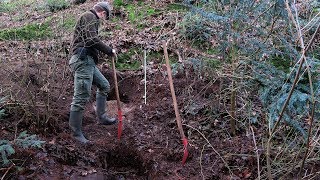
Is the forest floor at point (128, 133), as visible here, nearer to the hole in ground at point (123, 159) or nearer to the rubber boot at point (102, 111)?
the hole in ground at point (123, 159)

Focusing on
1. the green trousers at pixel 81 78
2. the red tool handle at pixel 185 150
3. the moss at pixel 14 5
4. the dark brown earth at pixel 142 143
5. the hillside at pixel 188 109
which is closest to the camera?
the hillside at pixel 188 109

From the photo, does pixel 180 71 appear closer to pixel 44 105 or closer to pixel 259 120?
pixel 259 120

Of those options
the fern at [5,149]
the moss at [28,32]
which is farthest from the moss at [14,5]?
the fern at [5,149]

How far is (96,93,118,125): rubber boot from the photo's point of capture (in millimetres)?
5920

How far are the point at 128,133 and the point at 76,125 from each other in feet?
2.92

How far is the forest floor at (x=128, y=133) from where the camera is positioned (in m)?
4.72

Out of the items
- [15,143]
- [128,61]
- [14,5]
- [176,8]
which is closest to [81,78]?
[15,143]

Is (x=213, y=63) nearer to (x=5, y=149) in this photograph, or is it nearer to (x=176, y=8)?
(x=5, y=149)

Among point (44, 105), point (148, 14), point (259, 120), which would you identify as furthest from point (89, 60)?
point (148, 14)

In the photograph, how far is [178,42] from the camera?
7.64 m

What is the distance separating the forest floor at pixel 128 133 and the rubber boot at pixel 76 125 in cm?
11

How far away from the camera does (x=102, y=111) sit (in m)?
6.01

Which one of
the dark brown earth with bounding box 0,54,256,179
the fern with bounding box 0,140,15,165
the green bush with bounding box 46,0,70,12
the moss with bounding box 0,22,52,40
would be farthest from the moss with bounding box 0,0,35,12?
the fern with bounding box 0,140,15,165

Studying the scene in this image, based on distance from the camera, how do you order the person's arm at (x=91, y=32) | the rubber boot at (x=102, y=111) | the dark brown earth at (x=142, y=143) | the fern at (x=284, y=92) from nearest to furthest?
1. the fern at (x=284, y=92)
2. the dark brown earth at (x=142, y=143)
3. the person's arm at (x=91, y=32)
4. the rubber boot at (x=102, y=111)
